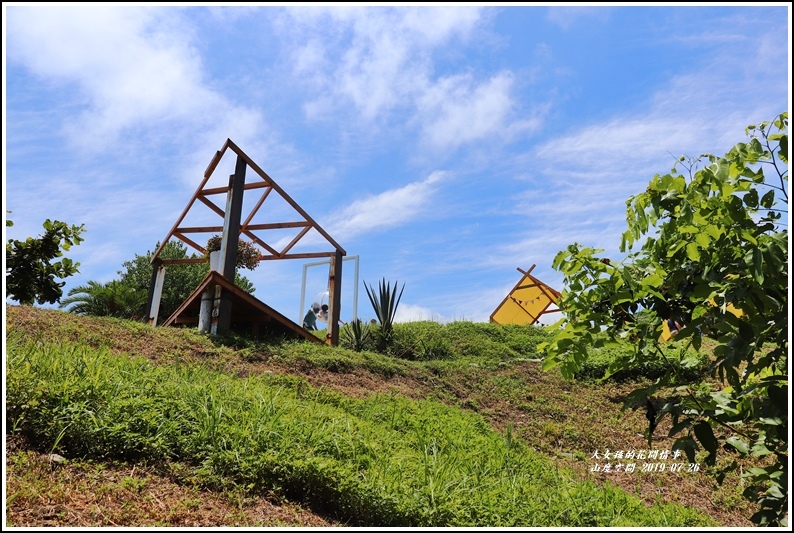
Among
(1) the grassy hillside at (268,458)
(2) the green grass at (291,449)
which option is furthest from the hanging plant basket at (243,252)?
(2) the green grass at (291,449)

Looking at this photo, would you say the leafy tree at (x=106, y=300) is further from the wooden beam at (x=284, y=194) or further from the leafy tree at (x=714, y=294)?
the leafy tree at (x=714, y=294)

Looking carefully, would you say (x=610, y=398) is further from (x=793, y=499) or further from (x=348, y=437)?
(x=793, y=499)

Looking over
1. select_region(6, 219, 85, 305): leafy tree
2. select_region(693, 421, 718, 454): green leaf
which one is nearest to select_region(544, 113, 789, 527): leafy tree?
select_region(693, 421, 718, 454): green leaf

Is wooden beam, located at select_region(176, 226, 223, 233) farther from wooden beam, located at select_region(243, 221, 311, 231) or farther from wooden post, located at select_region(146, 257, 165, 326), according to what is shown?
→ wooden post, located at select_region(146, 257, 165, 326)

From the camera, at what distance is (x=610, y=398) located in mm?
10414

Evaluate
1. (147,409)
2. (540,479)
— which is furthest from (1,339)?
Result: (540,479)

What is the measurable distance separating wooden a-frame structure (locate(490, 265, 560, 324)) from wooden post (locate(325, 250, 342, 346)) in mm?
9449

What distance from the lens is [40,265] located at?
712cm

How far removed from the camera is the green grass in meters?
3.82

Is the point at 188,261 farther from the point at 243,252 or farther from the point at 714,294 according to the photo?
the point at 714,294

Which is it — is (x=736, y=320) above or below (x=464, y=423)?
above

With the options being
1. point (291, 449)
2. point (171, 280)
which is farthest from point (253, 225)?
point (171, 280)

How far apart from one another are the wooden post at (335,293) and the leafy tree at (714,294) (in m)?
9.15

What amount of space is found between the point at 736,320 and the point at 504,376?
9044 mm
